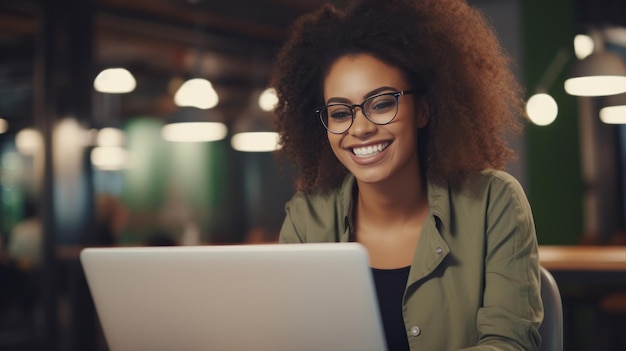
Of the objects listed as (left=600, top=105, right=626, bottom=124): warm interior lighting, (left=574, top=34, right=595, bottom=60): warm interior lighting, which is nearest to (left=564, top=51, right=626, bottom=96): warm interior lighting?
(left=600, top=105, right=626, bottom=124): warm interior lighting

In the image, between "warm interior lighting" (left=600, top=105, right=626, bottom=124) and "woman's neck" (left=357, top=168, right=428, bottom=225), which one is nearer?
"woman's neck" (left=357, top=168, right=428, bottom=225)

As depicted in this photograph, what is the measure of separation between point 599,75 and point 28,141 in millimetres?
4056

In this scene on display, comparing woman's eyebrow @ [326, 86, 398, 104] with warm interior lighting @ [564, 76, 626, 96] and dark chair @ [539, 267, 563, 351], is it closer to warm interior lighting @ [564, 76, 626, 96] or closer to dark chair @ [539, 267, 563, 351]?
dark chair @ [539, 267, 563, 351]

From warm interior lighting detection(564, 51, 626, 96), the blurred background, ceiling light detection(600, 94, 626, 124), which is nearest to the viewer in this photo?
warm interior lighting detection(564, 51, 626, 96)

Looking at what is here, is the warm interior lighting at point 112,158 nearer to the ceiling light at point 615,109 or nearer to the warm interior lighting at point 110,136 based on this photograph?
the warm interior lighting at point 110,136

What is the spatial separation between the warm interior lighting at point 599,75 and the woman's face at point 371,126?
2758 millimetres

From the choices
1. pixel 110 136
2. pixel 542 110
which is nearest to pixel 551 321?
pixel 542 110

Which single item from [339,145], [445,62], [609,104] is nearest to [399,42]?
[445,62]

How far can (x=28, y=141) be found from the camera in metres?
5.82

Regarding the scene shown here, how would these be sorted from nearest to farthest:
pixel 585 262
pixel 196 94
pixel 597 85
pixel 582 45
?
pixel 585 262
pixel 597 85
pixel 196 94
pixel 582 45

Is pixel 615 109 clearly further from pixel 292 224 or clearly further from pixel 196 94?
pixel 292 224

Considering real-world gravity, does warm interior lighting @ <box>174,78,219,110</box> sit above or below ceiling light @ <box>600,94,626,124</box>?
above

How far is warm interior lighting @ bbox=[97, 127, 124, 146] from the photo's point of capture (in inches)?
283

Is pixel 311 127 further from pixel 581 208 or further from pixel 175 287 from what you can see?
pixel 581 208
